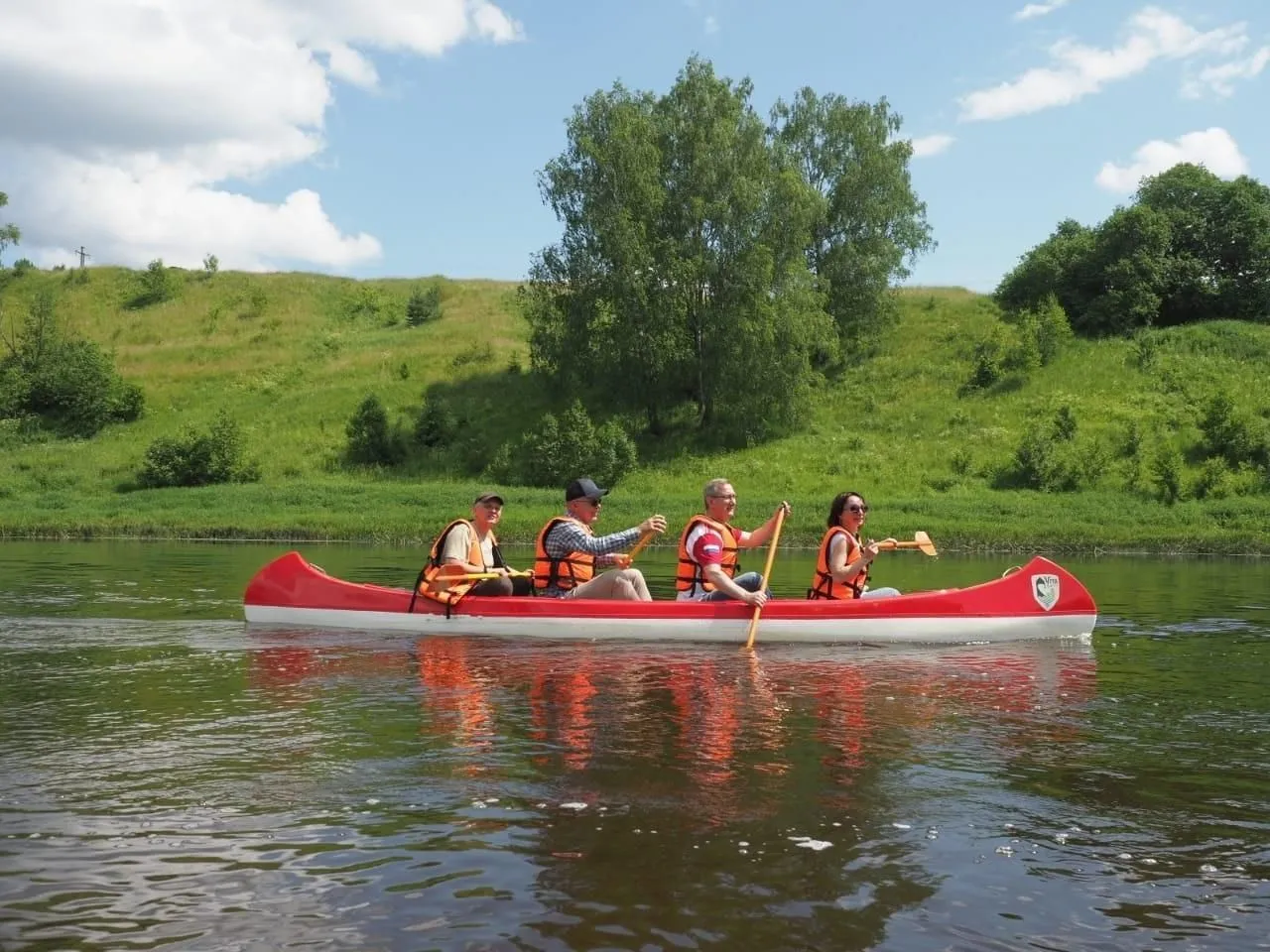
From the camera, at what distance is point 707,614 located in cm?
1266

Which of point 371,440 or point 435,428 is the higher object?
point 435,428

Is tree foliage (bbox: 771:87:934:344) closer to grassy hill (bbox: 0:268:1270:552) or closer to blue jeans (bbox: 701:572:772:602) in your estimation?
grassy hill (bbox: 0:268:1270:552)

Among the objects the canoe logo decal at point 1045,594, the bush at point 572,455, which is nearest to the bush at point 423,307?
the bush at point 572,455

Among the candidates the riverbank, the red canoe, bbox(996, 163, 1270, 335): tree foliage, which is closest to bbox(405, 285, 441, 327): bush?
the riverbank

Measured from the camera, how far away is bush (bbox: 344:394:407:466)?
4478cm

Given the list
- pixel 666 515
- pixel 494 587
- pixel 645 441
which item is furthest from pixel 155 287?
pixel 494 587

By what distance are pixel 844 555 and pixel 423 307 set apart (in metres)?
52.5

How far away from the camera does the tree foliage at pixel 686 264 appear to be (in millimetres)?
41812

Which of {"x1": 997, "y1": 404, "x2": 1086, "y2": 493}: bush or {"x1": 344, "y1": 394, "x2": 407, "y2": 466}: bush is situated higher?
{"x1": 344, "y1": 394, "x2": 407, "y2": 466}: bush

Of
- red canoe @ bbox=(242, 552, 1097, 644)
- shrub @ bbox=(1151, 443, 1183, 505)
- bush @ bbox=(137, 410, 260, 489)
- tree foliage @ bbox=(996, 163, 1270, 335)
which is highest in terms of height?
tree foliage @ bbox=(996, 163, 1270, 335)

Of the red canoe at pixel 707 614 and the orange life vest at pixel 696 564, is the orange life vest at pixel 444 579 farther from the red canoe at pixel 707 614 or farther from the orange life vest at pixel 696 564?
the orange life vest at pixel 696 564

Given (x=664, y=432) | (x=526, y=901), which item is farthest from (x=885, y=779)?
(x=664, y=432)

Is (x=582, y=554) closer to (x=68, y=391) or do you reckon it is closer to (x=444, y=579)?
(x=444, y=579)

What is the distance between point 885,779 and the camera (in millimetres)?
Answer: 7012
